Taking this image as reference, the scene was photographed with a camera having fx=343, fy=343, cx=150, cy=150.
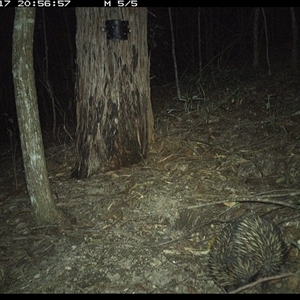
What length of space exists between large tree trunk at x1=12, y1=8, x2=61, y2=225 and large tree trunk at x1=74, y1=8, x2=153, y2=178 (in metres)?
0.97

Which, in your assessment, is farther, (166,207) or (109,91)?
(109,91)

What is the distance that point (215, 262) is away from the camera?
11.4 feet

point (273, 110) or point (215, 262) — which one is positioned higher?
point (273, 110)

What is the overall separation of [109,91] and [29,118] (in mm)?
1371

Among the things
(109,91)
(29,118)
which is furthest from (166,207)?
(29,118)

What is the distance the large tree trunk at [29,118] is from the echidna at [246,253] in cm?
222

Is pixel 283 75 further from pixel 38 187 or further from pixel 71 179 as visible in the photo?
pixel 38 187

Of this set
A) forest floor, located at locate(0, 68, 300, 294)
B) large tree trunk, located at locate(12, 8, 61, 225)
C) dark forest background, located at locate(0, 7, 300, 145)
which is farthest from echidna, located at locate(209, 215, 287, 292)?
dark forest background, located at locate(0, 7, 300, 145)

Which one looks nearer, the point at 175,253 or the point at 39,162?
the point at 175,253

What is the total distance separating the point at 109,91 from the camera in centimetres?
511

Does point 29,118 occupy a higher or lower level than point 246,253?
higher

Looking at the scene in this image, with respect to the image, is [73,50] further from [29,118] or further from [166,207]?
[166,207]
